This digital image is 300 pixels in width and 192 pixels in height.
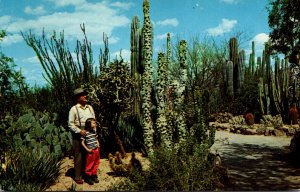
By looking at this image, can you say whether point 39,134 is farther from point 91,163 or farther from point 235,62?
point 235,62

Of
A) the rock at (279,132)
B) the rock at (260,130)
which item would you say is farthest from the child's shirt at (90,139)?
the rock at (260,130)

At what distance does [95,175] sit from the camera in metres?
6.32

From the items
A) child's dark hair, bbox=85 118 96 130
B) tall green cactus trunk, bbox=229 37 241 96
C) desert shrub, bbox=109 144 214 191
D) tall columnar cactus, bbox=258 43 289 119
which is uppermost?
tall green cactus trunk, bbox=229 37 241 96

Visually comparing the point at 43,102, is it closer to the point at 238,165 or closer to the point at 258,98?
the point at 238,165

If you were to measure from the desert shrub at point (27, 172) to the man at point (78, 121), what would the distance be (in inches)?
14.0

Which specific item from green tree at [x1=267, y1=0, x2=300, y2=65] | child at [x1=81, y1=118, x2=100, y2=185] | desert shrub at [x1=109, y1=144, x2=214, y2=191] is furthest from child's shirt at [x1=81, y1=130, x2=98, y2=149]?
green tree at [x1=267, y1=0, x2=300, y2=65]

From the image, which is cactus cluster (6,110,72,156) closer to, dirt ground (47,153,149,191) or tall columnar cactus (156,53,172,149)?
dirt ground (47,153,149,191)

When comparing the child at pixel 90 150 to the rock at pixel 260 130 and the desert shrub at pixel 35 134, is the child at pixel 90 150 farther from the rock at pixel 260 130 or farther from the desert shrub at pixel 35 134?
the rock at pixel 260 130

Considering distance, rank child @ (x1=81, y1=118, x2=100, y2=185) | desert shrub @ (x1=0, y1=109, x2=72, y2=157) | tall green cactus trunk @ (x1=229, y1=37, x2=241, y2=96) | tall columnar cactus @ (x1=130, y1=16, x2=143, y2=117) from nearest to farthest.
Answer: child @ (x1=81, y1=118, x2=100, y2=185) < desert shrub @ (x1=0, y1=109, x2=72, y2=157) < tall columnar cactus @ (x1=130, y1=16, x2=143, y2=117) < tall green cactus trunk @ (x1=229, y1=37, x2=241, y2=96)

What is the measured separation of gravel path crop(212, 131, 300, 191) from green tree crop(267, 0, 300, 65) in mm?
2564

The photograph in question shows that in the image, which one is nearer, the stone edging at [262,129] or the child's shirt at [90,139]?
the child's shirt at [90,139]

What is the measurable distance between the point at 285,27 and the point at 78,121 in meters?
8.01

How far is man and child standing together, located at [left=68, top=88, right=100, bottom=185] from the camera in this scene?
6127 millimetres

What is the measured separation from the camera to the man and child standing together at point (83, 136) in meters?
6.13
